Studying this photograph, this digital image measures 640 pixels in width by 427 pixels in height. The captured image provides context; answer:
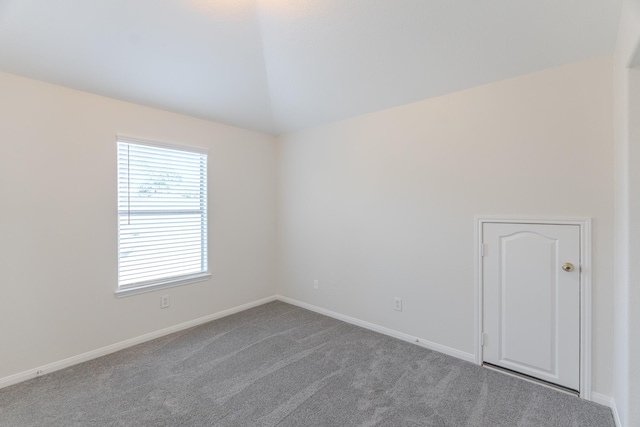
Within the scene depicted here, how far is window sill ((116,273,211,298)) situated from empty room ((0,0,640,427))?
0.07 ft

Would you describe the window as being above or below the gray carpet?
above

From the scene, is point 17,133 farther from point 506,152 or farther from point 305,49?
point 506,152

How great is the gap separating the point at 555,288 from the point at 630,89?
4.52ft

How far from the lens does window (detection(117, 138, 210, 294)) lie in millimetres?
2904

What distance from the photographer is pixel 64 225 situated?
2533mm

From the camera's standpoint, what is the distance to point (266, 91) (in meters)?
3.28

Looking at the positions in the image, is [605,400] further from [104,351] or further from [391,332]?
[104,351]

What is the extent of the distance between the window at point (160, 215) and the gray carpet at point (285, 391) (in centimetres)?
72

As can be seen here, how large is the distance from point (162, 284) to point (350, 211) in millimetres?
2215

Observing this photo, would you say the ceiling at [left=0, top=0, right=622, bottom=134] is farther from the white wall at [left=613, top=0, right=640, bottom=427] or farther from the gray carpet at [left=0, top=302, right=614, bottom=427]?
the gray carpet at [left=0, top=302, right=614, bottom=427]

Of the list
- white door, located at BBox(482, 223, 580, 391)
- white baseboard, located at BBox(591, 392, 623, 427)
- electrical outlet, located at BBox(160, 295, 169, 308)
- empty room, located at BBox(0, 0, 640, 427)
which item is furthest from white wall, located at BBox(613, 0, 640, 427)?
electrical outlet, located at BBox(160, 295, 169, 308)

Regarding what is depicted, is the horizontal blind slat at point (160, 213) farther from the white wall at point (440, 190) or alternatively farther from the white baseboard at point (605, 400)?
the white baseboard at point (605, 400)

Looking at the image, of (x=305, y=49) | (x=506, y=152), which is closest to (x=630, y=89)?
(x=506, y=152)

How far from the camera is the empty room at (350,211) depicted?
1980 millimetres
